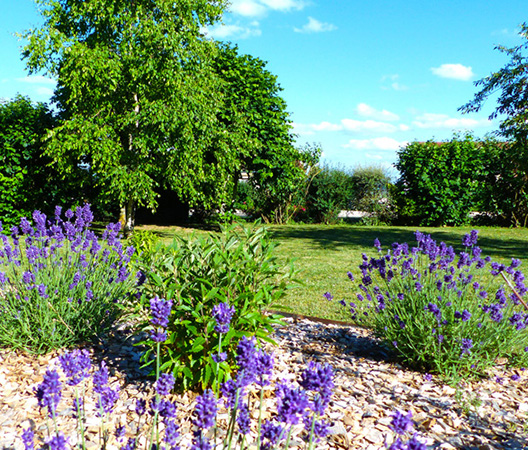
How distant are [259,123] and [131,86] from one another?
527 cm

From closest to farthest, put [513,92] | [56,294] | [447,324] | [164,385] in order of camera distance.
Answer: [164,385]
[447,324]
[56,294]
[513,92]

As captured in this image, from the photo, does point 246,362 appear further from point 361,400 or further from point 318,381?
point 361,400

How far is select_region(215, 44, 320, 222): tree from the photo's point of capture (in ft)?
49.0

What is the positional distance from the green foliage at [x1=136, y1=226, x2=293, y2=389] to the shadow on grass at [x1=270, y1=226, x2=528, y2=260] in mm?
7888

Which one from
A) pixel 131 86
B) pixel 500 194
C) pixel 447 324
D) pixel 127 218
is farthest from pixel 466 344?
pixel 500 194

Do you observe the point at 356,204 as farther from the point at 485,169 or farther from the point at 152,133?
the point at 152,133

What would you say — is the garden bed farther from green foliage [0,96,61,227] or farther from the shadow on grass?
green foliage [0,96,61,227]

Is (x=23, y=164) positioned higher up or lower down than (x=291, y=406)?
higher up

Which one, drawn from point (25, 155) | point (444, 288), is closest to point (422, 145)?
point (25, 155)

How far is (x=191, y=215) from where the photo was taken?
58.5 ft

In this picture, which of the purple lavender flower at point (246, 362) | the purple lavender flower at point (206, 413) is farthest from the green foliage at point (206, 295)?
the purple lavender flower at point (206, 413)

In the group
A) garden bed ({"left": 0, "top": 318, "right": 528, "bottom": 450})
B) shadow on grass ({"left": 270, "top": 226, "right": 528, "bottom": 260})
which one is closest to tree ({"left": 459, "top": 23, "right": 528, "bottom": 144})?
shadow on grass ({"left": 270, "top": 226, "right": 528, "bottom": 260})

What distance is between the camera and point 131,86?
1111 cm

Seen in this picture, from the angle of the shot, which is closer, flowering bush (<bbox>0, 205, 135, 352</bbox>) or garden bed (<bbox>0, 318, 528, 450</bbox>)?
garden bed (<bbox>0, 318, 528, 450</bbox>)
